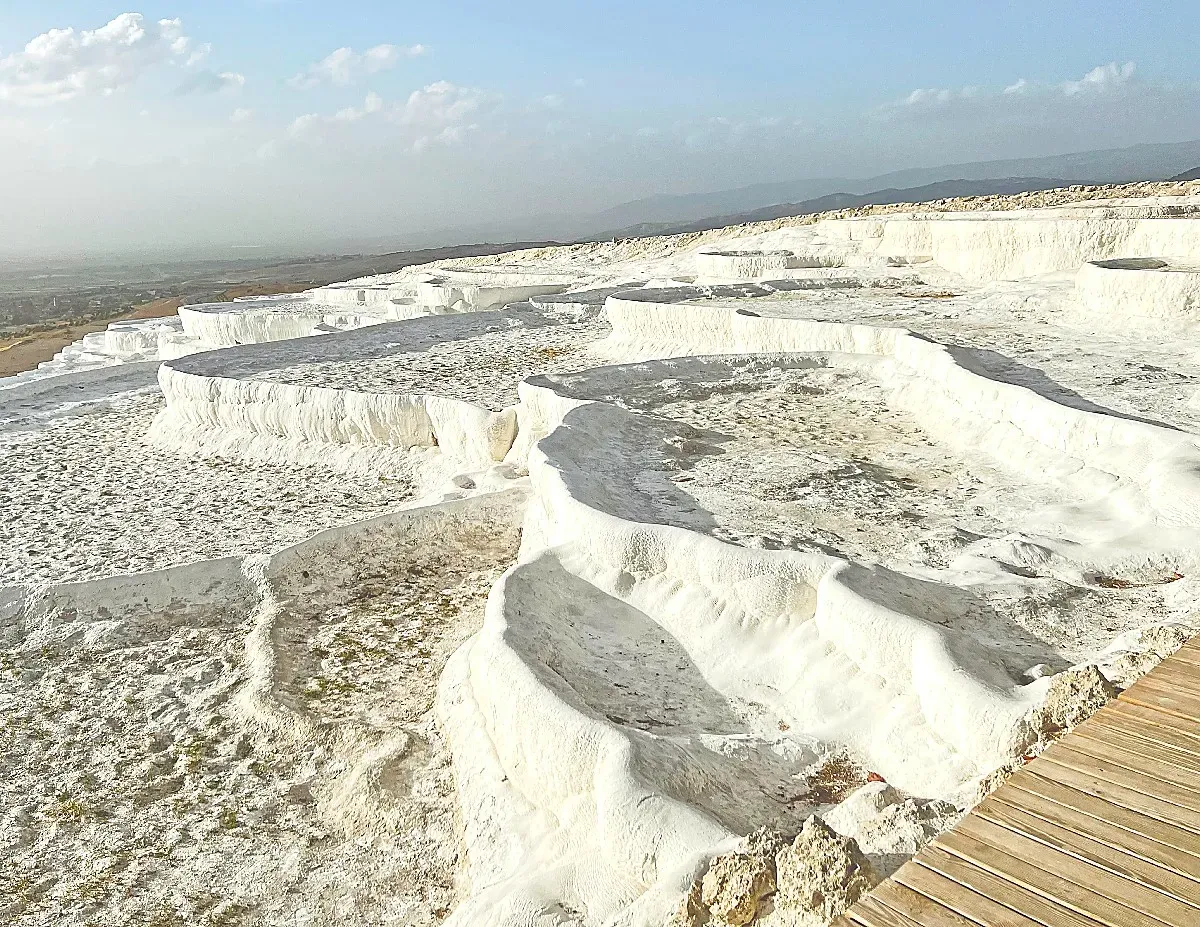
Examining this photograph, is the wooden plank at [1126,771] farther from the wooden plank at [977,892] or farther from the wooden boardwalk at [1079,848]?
the wooden plank at [977,892]

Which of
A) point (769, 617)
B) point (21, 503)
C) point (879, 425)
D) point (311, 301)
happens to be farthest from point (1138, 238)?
point (311, 301)

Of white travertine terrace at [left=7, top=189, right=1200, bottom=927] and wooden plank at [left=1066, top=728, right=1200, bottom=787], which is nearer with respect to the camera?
wooden plank at [left=1066, top=728, right=1200, bottom=787]

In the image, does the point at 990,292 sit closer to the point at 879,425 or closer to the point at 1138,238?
the point at 1138,238

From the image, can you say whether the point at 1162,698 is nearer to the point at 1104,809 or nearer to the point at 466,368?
the point at 1104,809

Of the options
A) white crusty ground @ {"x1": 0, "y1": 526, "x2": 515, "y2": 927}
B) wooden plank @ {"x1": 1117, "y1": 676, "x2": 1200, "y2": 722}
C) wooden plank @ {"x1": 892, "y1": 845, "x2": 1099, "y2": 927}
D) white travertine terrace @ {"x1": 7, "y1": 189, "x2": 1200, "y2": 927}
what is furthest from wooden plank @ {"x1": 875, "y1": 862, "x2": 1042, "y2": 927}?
white crusty ground @ {"x1": 0, "y1": 526, "x2": 515, "y2": 927}

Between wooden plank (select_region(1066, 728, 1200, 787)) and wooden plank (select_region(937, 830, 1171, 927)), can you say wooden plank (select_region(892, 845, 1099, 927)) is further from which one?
wooden plank (select_region(1066, 728, 1200, 787))

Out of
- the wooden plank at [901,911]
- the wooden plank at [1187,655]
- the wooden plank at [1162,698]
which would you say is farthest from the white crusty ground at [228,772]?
the wooden plank at [1187,655]
